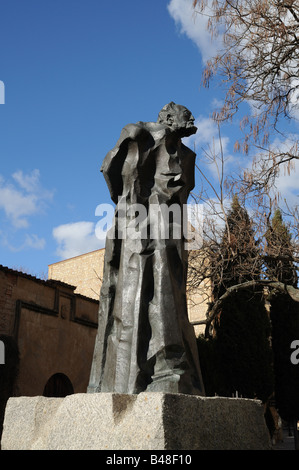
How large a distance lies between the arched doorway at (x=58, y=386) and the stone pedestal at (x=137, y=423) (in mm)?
9964

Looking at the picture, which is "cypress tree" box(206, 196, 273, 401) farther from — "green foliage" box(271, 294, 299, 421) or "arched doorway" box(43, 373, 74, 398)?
"arched doorway" box(43, 373, 74, 398)

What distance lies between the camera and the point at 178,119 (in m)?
4.46

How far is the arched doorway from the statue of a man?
32.3ft

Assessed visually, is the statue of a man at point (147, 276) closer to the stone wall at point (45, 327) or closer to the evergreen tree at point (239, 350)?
the stone wall at point (45, 327)

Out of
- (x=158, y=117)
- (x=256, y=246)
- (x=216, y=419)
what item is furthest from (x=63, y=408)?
(x=256, y=246)

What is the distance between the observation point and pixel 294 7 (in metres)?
8.52

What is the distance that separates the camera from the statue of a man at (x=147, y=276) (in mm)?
3652

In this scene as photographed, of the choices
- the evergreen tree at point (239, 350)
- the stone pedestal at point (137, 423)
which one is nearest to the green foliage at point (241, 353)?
the evergreen tree at point (239, 350)

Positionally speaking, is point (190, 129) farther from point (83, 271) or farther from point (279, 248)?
point (83, 271)

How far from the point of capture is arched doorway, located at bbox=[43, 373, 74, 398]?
13.4 m

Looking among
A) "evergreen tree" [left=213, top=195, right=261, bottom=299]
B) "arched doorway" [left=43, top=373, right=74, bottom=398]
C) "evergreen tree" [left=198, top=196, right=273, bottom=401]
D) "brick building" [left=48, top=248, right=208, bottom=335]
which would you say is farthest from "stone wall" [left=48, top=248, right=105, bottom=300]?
"evergreen tree" [left=213, top=195, right=261, bottom=299]

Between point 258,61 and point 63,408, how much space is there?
7.53 meters

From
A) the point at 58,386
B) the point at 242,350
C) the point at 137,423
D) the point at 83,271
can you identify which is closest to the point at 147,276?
the point at 137,423
